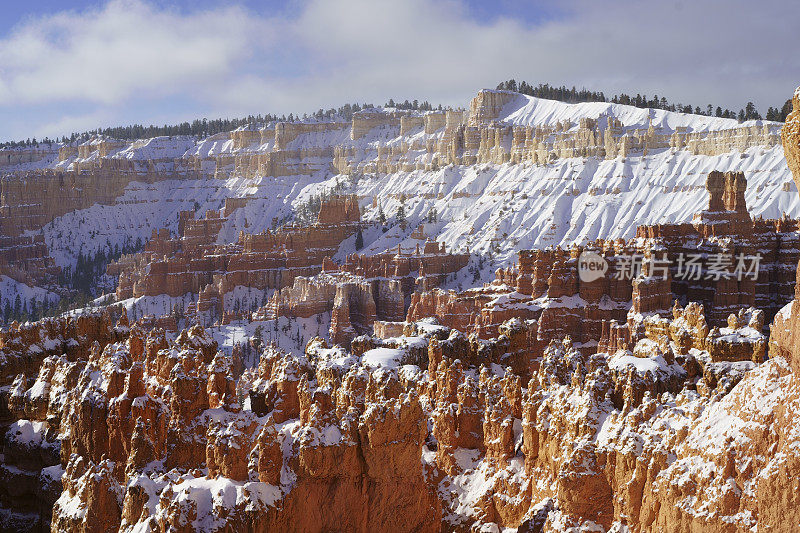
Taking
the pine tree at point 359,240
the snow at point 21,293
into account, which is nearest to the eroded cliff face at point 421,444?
the pine tree at point 359,240

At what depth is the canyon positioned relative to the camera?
13.0 m

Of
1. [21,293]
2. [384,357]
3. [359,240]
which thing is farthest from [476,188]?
[384,357]

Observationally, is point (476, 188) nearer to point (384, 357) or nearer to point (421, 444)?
point (384, 357)

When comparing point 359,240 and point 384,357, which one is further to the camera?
point 359,240

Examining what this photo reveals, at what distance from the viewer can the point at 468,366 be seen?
1014 inches

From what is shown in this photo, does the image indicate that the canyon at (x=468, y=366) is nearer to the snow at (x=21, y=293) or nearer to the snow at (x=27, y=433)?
the snow at (x=27, y=433)

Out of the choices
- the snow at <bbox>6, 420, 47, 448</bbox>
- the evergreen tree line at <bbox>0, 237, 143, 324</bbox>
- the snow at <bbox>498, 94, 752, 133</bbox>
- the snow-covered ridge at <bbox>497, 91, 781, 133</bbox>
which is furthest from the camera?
the snow at <bbox>498, 94, 752, 133</bbox>

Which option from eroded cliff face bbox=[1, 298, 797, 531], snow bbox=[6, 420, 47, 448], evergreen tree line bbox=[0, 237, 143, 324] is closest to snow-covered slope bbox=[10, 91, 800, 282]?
evergreen tree line bbox=[0, 237, 143, 324]

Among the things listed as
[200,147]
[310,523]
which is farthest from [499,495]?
[200,147]

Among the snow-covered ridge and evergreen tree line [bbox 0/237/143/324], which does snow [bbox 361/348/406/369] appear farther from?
the snow-covered ridge

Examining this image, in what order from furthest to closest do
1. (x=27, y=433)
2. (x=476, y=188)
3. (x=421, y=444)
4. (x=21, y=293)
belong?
(x=476, y=188) → (x=21, y=293) → (x=27, y=433) → (x=421, y=444)

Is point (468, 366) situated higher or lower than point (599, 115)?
lower

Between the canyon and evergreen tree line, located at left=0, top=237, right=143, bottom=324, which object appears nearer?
the canyon

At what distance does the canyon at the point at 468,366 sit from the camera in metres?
13.0
